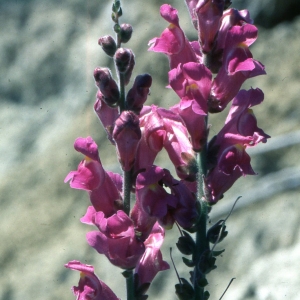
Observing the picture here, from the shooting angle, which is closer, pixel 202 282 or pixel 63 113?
pixel 202 282

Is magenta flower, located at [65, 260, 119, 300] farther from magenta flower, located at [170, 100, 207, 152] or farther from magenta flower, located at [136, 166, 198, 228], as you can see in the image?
magenta flower, located at [170, 100, 207, 152]

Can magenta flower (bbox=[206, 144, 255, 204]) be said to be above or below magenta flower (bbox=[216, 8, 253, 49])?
below

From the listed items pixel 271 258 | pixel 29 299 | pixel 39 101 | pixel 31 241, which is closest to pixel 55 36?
pixel 39 101

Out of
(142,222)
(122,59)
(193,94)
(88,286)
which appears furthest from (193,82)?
(88,286)

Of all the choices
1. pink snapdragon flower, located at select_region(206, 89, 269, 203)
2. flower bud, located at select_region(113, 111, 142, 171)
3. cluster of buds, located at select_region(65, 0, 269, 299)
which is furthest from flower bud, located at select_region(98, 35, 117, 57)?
pink snapdragon flower, located at select_region(206, 89, 269, 203)

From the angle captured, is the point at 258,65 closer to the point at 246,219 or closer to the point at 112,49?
the point at 112,49

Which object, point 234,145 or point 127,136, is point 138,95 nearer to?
point 127,136
